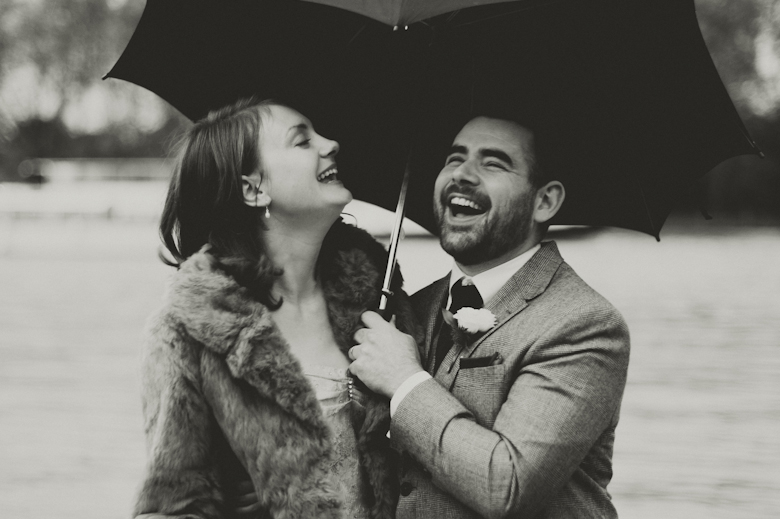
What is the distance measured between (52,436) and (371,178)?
13.3ft

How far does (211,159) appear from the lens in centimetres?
317

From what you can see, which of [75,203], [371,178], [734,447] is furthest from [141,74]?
[75,203]

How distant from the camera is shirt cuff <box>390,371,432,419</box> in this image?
9.20 feet

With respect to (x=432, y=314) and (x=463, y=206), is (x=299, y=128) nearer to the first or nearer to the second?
(x=463, y=206)

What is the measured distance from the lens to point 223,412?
107 inches

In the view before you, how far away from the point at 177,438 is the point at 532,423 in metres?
1.01

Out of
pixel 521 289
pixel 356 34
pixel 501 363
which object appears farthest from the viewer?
pixel 356 34

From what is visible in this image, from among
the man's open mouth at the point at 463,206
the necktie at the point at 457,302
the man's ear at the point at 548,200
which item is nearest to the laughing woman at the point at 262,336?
the necktie at the point at 457,302

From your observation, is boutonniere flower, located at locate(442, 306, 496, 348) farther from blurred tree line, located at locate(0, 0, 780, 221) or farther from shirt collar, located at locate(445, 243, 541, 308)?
blurred tree line, located at locate(0, 0, 780, 221)

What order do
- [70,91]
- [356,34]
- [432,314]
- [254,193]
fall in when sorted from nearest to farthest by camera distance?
[254,193] → [432,314] → [356,34] → [70,91]

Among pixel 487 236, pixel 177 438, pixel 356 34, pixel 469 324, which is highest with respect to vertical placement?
pixel 356 34

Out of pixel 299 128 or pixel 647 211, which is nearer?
pixel 299 128

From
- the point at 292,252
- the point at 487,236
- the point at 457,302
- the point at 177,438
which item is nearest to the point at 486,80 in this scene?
the point at 487,236

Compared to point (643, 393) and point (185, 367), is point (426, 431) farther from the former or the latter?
point (643, 393)
